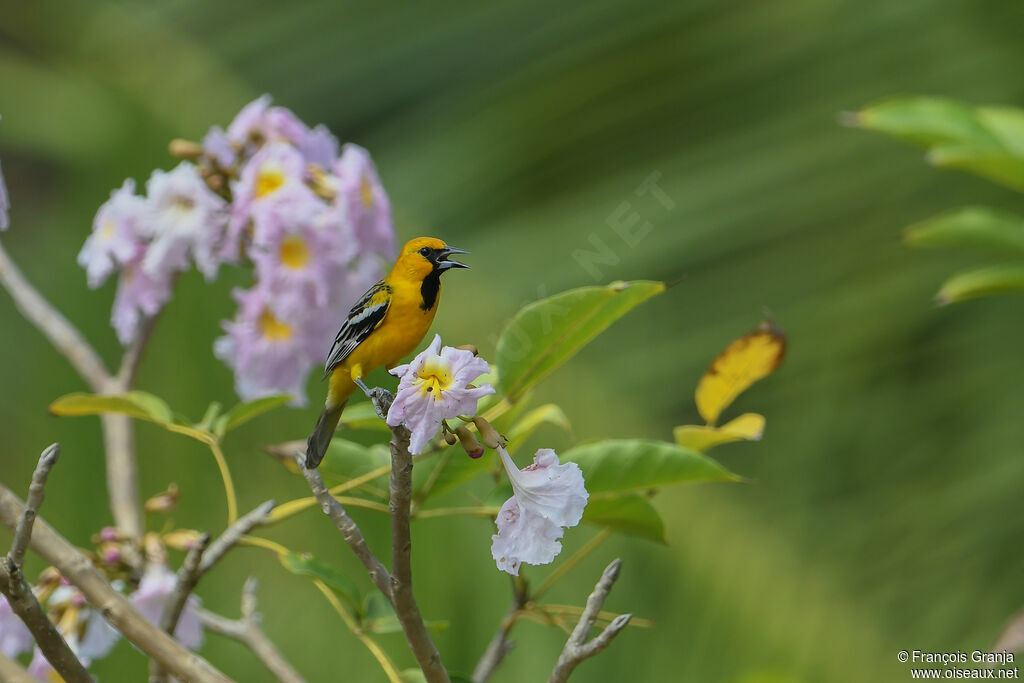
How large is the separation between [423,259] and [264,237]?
0.23 m

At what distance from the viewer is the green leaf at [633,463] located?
587 mm

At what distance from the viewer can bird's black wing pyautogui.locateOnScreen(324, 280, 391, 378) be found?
24.8 inches

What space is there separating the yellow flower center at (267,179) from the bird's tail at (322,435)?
0.25 metres

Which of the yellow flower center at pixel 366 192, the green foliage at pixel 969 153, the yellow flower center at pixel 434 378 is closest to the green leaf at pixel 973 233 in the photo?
the green foliage at pixel 969 153

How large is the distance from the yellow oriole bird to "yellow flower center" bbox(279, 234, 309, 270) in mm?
220

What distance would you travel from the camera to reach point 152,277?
87 centimetres

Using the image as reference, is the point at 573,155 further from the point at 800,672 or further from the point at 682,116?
the point at 800,672

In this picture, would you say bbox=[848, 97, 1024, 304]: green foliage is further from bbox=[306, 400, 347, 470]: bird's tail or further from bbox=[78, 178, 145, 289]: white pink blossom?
bbox=[78, 178, 145, 289]: white pink blossom

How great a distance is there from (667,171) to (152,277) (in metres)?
0.79

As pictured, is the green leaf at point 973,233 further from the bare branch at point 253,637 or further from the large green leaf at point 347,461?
the bare branch at point 253,637

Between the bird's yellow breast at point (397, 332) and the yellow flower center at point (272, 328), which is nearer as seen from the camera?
the bird's yellow breast at point (397, 332)

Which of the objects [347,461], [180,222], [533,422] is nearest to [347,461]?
[347,461]

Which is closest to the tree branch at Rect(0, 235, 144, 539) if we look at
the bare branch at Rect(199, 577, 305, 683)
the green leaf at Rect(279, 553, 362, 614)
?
the bare branch at Rect(199, 577, 305, 683)

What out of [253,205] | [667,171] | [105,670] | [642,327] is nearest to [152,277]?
[253,205]
